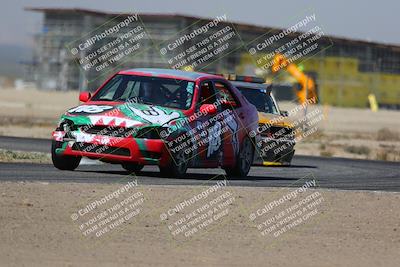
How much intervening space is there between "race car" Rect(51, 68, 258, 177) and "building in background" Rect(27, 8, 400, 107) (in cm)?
8422

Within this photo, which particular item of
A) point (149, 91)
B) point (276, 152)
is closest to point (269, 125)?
point (276, 152)

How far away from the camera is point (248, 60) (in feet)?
333

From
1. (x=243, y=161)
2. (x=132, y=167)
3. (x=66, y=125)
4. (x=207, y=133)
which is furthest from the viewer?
(x=243, y=161)

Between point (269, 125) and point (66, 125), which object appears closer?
point (66, 125)

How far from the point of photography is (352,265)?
29.4 ft

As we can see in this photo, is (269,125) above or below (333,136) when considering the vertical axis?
above

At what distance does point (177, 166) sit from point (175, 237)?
5.13 m

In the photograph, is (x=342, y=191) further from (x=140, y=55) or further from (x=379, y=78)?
(x=379, y=78)

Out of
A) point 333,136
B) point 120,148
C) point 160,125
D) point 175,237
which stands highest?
point 175,237

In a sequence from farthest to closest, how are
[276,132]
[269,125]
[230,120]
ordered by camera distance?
[276,132], [269,125], [230,120]

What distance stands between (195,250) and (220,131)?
6.71 m

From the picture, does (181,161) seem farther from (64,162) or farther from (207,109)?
(64,162)

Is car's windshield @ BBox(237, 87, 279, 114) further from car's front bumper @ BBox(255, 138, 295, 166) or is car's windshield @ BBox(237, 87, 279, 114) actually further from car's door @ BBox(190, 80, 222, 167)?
car's door @ BBox(190, 80, 222, 167)

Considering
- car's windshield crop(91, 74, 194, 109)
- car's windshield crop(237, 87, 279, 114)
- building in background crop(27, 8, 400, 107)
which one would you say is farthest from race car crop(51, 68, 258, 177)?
building in background crop(27, 8, 400, 107)
